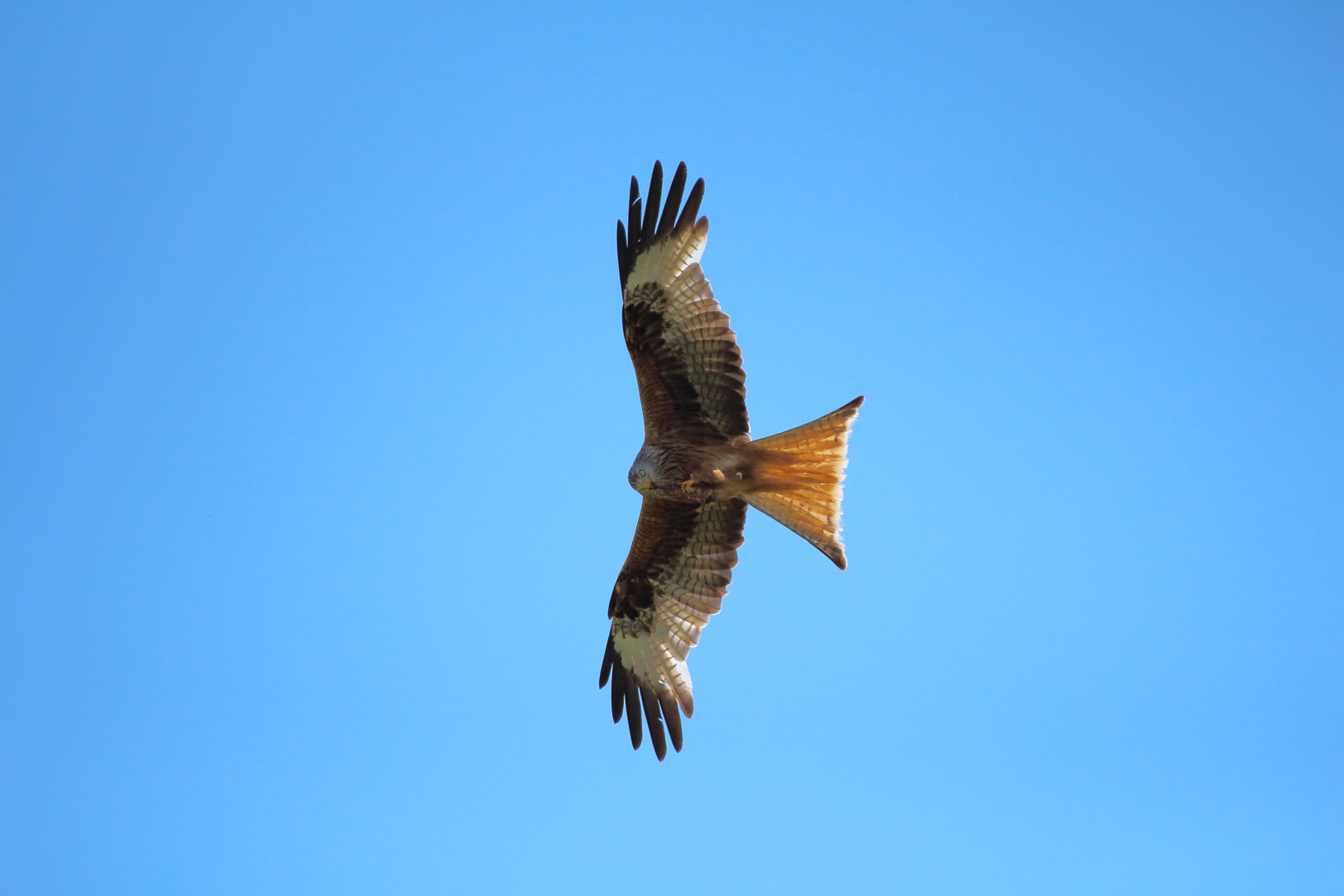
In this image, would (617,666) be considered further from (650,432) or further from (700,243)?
(700,243)

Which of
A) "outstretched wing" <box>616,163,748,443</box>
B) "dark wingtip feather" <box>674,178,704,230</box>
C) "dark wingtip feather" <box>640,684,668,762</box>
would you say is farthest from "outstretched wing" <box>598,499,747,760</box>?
"dark wingtip feather" <box>674,178,704,230</box>

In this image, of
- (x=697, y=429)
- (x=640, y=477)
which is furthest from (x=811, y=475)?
(x=640, y=477)

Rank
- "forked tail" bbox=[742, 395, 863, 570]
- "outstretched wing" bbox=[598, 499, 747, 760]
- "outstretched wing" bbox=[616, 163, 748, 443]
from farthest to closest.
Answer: "outstretched wing" bbox=[598, 499, 747, 760] → "outstretched wing" bbox=[616, 163, 748, 443] → "forked tail" bbox=[742, 395, 863, 570]

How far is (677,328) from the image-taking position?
5.89 m

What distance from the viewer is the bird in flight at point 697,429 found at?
18.7ft

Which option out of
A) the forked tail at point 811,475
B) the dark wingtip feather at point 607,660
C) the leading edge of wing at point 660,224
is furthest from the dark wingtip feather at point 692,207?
the dark wingtip feather at point 607,660

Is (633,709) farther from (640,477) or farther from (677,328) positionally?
(677,328)

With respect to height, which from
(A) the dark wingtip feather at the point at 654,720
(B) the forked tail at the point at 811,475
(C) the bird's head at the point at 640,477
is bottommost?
(A) the dark wingtip feather at the point at 654,720

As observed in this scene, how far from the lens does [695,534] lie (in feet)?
21.0

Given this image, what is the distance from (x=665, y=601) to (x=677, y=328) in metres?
1.76

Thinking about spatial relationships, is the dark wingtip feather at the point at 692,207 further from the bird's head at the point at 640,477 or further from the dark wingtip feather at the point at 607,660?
the dark wingtip feather at the point at 607,660

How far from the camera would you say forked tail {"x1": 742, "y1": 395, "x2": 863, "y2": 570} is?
221 inches

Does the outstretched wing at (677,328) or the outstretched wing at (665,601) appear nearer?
the outstretched wing at (677,328)

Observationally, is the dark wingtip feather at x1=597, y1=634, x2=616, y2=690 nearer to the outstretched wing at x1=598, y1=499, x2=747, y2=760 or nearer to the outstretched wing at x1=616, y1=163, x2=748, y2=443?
the outstretched wing at x1=598, y1=499, x2=747, y2=760
